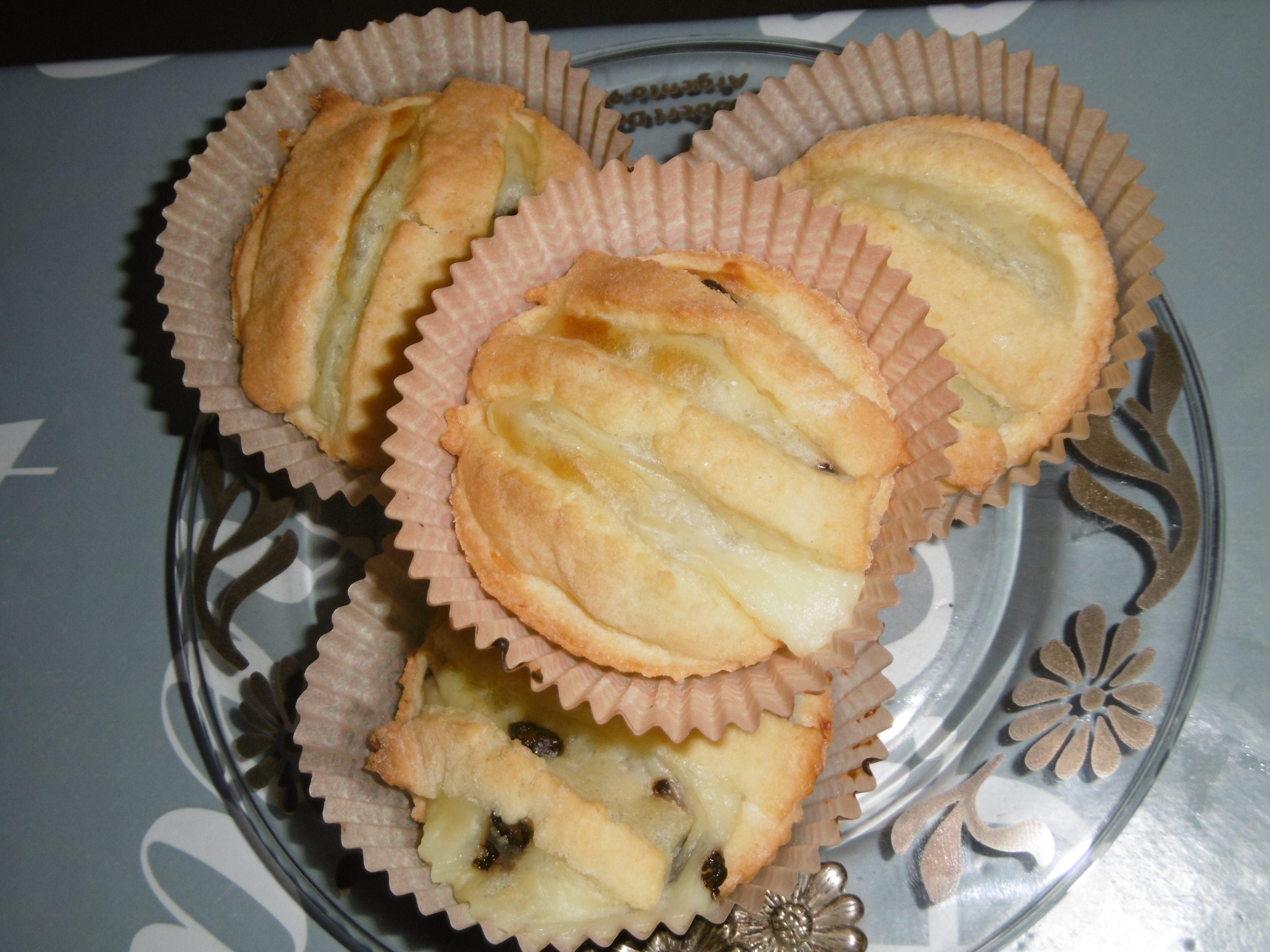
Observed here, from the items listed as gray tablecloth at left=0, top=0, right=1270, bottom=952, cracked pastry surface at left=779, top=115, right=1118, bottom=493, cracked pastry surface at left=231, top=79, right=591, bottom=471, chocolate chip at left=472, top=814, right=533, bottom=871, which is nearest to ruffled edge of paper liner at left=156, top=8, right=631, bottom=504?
cracked pastry surface at left=231, top=79, right=591, bottom=471

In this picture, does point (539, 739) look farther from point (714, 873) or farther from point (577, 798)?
point (714, 873)

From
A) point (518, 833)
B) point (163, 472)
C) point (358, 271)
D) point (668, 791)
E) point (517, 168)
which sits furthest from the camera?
point (163, 472)

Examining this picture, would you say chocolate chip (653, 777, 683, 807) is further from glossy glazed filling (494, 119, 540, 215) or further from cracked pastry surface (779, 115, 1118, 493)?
glossy glazed filling (494, 119, 540, 215)

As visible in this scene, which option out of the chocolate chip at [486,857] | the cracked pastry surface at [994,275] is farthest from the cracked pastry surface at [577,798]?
the cracked pastry surface at [994,275]

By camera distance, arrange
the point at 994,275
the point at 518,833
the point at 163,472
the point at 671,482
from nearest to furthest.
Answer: the point at 671,482 → the point at 518,833 → the point at 994,275 → the point at 163,472

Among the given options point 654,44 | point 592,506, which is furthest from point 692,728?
point 654,44

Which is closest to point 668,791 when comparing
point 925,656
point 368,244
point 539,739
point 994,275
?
point 539,739

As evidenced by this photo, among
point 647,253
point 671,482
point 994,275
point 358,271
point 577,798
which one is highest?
point 994,275
